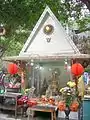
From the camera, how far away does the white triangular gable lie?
12889mm

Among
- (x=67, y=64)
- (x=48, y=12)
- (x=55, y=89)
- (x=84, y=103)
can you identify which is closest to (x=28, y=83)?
(x=55, y=89)

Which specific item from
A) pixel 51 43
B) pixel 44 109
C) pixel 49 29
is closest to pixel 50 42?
pixel 51 43

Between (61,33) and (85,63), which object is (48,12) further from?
(85,63)

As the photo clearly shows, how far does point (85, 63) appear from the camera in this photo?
12.9 metres

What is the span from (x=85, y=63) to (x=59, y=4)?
3.00m

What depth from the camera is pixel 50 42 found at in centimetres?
1330

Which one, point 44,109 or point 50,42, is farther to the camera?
point 50,42

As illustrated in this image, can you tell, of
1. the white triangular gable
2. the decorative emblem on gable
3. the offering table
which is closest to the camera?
the offering table

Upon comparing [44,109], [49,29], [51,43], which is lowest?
[44,109]

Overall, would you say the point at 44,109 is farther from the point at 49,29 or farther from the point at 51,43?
the point at 49,29

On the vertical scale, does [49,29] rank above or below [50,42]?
above

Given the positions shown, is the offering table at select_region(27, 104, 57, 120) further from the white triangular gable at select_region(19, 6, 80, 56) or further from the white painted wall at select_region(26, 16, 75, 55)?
the white painted wall at select_region(26, 16, 75, 55)

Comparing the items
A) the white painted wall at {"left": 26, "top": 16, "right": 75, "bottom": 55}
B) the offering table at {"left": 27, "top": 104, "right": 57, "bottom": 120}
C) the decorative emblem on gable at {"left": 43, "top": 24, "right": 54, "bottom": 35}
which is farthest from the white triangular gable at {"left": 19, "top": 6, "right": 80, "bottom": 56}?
the offering table at {"left": 27, "top": 104, "right": 57, "bottom": 120}

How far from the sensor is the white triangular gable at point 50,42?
507 inches
